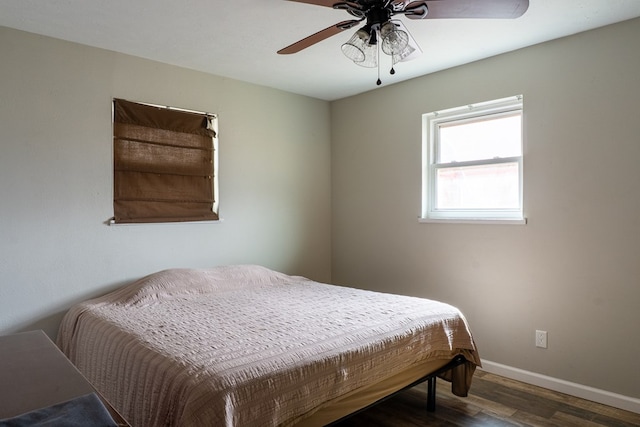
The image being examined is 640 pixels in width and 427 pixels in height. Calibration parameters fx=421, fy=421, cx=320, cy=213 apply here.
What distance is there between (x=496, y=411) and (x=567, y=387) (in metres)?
0.61

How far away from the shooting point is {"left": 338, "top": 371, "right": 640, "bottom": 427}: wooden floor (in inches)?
95.6

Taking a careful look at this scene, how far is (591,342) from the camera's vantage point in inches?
107

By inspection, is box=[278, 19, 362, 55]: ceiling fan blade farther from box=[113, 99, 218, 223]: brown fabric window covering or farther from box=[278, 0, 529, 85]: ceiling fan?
box=[113, 99, 218, 223]: brown fabric window covering

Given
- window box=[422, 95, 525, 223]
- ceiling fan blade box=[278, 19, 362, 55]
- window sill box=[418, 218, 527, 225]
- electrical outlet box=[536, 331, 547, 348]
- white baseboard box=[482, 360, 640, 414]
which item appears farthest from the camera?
window box=[422, 95, 525, 223]

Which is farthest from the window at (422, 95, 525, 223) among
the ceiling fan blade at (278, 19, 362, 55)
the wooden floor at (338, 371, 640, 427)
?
the ceiling fan blade at (278, 19, 362, 55)

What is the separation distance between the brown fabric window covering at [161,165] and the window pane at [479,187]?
77.6 inches

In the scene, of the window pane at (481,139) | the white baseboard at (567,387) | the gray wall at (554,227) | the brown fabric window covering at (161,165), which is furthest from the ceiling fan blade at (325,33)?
the white baseboard at (567,387)

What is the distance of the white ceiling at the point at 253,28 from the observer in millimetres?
2359

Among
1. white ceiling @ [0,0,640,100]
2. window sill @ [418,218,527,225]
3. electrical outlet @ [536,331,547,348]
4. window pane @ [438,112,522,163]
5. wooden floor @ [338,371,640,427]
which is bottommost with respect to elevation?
wooden floor @ [338,371,640,427]

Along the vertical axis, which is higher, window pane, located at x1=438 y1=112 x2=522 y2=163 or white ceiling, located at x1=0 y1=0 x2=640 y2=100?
white ceiling, located at x1=0 y1=0 x2=640 y2=100

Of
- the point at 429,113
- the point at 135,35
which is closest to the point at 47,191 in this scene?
the point at 135,35

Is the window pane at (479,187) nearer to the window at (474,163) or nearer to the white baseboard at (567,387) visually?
the window at (474,163)

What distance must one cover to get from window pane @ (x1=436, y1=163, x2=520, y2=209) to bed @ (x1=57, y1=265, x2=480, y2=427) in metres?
1.08

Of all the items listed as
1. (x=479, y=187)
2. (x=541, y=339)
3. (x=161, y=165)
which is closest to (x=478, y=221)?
(x=479, y=187)
